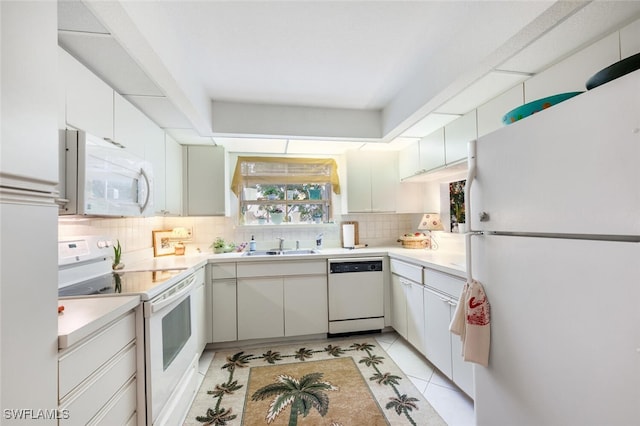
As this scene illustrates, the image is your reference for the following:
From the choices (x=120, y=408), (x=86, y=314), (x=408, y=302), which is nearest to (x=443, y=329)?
(x=408, y=302)

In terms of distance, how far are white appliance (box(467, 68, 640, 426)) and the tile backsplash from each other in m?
1.59

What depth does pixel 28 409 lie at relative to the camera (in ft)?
2.25

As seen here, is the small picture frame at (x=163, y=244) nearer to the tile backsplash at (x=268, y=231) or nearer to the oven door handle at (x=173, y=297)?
the tile backsplash at (x=268, y=231)

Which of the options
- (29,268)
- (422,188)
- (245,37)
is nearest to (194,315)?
(29,268)

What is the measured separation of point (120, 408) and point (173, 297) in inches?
21.6

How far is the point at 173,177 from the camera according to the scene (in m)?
2.64

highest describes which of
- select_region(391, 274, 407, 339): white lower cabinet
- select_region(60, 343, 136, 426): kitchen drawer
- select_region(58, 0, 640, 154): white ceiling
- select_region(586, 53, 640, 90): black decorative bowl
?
select_region(58, 0, 640, 154): white ceiling

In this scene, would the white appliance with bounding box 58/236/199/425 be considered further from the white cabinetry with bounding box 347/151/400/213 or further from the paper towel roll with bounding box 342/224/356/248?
the white cabinetry with bounding box 347/151/400/213

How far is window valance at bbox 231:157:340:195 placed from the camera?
11.0ft

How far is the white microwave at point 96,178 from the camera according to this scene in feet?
4.01

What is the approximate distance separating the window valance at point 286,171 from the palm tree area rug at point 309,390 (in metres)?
1.85

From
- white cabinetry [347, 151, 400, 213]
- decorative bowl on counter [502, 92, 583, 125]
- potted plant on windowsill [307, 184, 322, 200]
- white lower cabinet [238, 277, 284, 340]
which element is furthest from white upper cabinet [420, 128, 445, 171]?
white lower cabinet [238, 277, 284, 340]

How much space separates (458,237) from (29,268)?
291 cm

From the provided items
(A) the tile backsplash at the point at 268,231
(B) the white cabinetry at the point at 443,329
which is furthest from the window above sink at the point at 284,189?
(B) the white cabinetry at the point at 443,329
